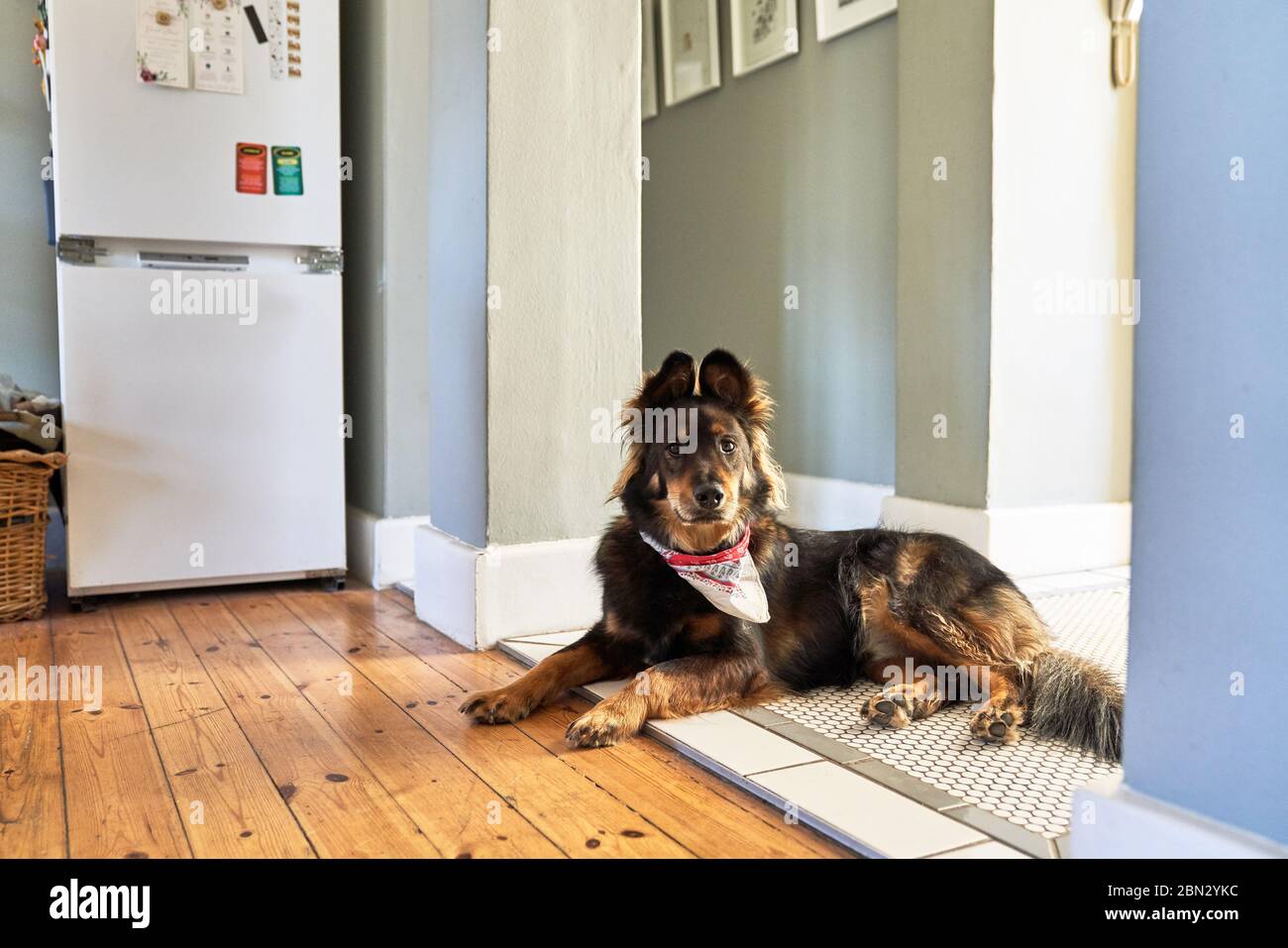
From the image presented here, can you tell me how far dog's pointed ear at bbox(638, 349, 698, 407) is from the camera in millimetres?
2137

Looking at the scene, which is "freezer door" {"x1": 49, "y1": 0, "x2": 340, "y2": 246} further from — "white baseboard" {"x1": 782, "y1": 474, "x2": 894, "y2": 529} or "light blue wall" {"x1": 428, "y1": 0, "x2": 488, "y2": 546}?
"white baseboard" {"x1": 782, "y1": 474, "x2": 894, "y2": 529}

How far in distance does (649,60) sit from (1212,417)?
165 inches

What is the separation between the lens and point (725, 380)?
219cm

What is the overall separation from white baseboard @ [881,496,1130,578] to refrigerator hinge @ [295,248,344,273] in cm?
198

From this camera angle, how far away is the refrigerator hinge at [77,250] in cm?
298

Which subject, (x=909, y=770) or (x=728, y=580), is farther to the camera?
(x=728, y=580)

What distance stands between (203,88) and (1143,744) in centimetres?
306

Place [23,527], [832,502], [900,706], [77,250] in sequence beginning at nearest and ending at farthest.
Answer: [900,706], [23,527], [77,250], [832,502]

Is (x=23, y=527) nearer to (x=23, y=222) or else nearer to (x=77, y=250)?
(x=77, y=250)

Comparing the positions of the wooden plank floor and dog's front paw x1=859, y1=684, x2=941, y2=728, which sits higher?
dog's front paw x1=859, y1=684, x2=941, y2=728

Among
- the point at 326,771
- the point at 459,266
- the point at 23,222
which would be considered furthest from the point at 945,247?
the point at 23,222

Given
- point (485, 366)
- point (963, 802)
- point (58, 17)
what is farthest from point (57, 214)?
point (963, 802)

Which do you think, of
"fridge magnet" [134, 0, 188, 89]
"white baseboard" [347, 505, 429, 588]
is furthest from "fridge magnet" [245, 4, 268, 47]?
"white baseboard" [347, 505, 429, 588]

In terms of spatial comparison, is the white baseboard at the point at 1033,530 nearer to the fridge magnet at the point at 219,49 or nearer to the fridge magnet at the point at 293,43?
the fridge magnet at the point at 293,43
